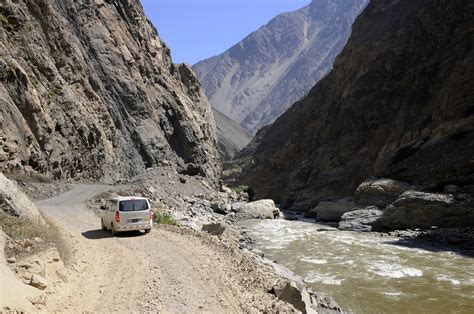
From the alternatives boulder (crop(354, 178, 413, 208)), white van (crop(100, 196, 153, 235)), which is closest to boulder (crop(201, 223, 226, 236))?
white van (crop(100, 196, 153, 235))

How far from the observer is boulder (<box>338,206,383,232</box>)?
3419cm

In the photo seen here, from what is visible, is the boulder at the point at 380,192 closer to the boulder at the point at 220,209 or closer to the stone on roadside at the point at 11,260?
the boulder at the point at 220,209

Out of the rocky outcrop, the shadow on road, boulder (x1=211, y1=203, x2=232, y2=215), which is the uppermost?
the rocky outcrop

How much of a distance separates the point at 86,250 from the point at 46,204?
40.4 ft

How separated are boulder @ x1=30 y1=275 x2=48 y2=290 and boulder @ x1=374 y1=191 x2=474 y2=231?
1067 inches

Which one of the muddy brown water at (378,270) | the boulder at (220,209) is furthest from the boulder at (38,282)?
the boulder at (220,209)

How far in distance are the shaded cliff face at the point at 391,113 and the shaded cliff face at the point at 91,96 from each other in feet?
53.0

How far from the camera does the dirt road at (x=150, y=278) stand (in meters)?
9.53

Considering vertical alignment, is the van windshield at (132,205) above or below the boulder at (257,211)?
above

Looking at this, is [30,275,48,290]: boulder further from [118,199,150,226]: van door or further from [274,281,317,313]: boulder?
[118,199,150,226]: van door

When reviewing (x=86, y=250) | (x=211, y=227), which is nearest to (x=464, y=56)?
(x=211, y=227)

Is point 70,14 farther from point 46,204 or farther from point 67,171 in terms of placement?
point 46,204

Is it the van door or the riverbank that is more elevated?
the van door

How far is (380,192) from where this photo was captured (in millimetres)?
39562
